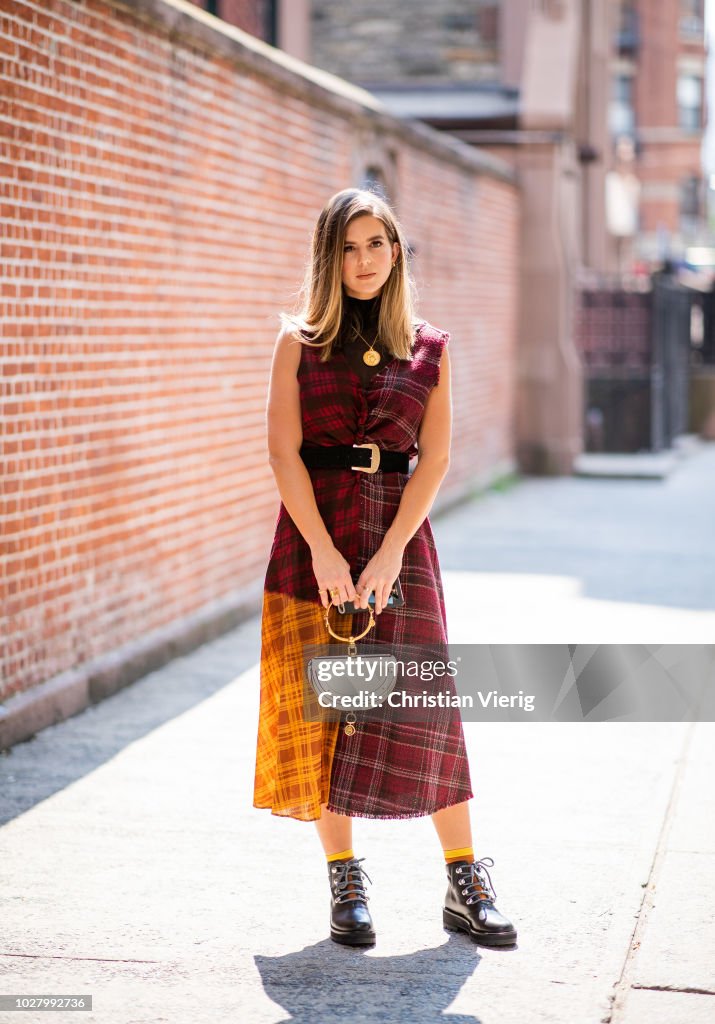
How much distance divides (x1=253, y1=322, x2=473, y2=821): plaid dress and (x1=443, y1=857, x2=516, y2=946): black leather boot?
8.2 inches

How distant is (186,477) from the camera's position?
312 inches

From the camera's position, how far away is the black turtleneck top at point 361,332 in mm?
3984

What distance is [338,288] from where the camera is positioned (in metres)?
3.92

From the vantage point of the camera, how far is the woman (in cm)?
393

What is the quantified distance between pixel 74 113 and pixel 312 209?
12.9ft

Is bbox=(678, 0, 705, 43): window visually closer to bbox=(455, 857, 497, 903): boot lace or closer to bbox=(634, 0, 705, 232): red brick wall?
bbox=(634, 0, 705, 232): red brick wall

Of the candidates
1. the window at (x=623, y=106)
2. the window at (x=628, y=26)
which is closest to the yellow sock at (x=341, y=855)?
the window at (x=623, y=106)

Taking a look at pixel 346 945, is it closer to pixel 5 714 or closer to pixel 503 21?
pixel 5 714

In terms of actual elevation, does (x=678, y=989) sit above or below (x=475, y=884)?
below

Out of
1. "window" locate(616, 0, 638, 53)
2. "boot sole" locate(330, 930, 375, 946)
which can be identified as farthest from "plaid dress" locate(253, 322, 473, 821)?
"window" locate(616, 0, 638, 53)

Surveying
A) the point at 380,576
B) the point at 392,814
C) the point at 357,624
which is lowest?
the point at 392,814

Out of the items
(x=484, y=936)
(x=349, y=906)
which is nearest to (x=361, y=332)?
(x=349, y=906)

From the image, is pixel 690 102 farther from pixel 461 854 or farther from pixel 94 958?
pixel 94 958

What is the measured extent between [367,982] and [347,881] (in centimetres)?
35
